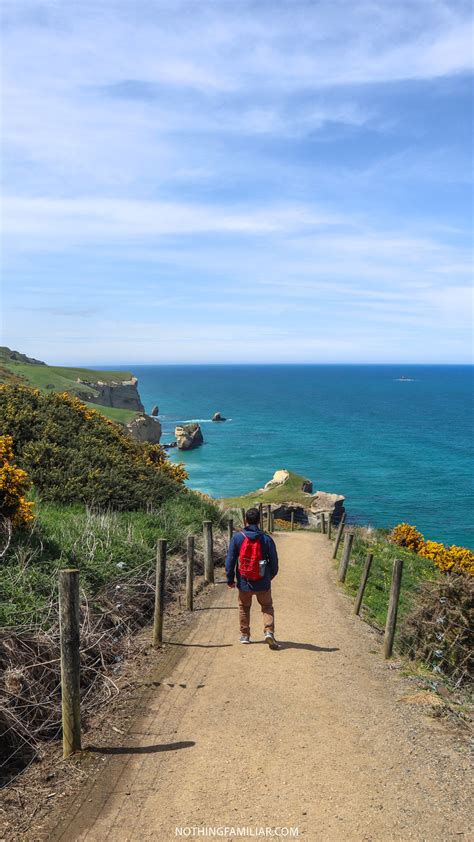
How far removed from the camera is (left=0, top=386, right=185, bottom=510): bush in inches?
640

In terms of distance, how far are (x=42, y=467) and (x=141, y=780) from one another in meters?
11.6

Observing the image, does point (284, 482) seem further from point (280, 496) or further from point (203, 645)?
point (203, 645)

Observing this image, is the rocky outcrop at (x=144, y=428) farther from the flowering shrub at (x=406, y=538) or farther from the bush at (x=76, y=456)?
the bush at (x=76, y=456)

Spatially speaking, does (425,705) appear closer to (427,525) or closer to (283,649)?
(283,649)

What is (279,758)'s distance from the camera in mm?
6645

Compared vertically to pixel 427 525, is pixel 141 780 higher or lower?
higher

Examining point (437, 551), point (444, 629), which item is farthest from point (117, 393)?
point (444, 629)

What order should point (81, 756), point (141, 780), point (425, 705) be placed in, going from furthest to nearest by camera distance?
1. point (425, 705)
2. point (81, 756)
3. point (141, 780)

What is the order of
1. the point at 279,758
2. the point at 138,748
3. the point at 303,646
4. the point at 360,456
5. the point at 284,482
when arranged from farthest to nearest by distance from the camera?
the point at 360,456 < the point at 284,482 < the point at 303,646 < the point at 138,748 < the point at 279,758

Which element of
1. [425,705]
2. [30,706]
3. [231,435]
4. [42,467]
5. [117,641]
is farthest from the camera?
[231,435]

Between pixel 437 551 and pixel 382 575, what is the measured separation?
301 inches

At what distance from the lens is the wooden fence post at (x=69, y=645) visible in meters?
6.51

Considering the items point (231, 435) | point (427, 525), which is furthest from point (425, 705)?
point (231, 435)

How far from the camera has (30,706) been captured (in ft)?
23.6
